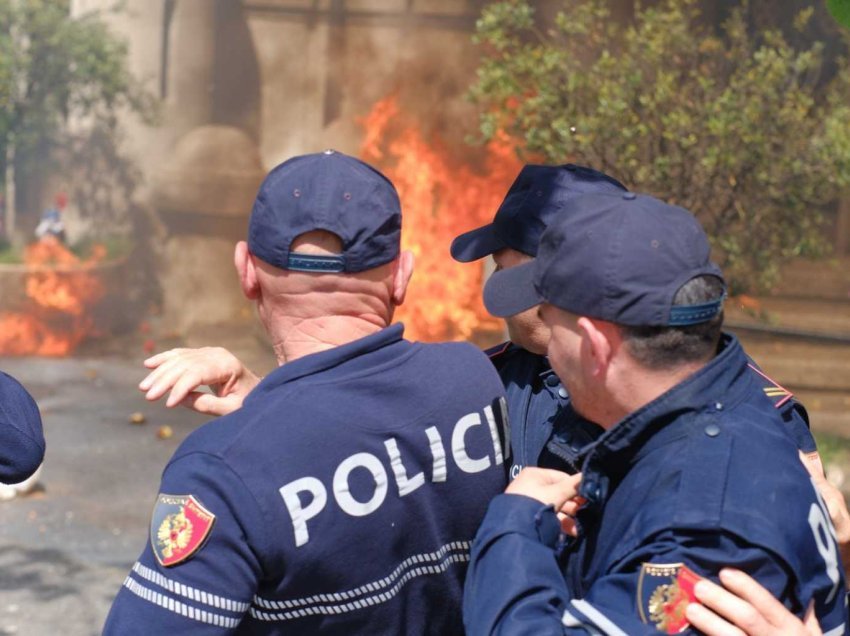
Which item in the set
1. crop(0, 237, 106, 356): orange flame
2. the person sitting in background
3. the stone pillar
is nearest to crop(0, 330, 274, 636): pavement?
crop(0, 237, 106, 356): orange flame

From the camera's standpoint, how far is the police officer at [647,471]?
173 centimetres

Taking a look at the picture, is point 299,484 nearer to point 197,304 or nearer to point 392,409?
point 392,409

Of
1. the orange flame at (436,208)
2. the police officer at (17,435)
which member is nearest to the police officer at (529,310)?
the police officer at (17,435)

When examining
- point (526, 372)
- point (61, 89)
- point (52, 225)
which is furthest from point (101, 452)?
point (526, 372)

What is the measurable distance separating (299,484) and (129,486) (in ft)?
20.3

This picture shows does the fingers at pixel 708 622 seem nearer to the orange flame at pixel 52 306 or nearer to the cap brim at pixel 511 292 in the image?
the cap brim at pixel 511 292

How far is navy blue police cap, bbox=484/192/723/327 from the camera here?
1.83m

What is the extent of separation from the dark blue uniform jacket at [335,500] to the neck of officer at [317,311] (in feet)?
0.20

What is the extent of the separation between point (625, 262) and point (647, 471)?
A: 1.12ft

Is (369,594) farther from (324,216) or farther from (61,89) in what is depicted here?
(61,89)

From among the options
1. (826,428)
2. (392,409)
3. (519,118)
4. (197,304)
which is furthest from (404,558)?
(197,304)

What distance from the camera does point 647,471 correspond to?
187cm

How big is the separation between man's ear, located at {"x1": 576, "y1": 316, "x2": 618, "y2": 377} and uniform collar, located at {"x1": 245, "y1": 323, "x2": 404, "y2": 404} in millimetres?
405

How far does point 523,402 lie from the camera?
273 centimetres
